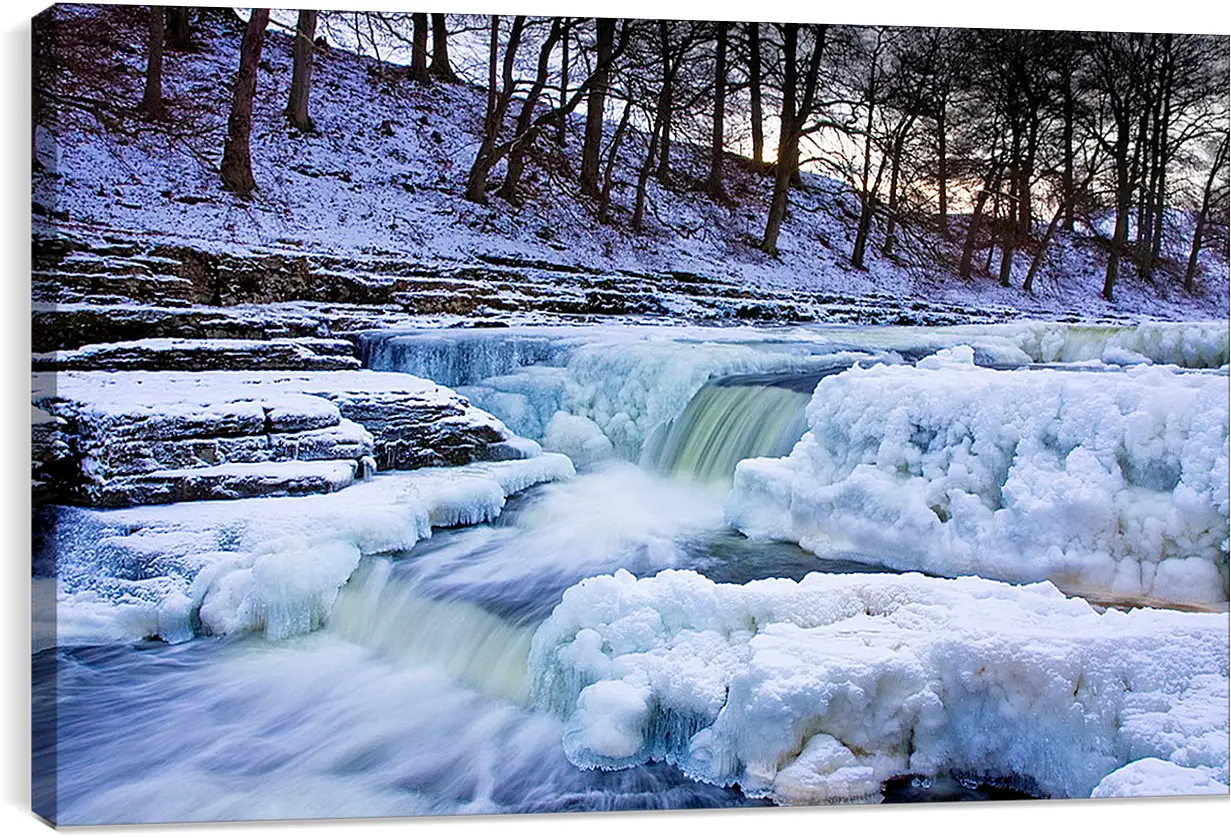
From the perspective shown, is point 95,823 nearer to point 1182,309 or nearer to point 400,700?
point 400,700

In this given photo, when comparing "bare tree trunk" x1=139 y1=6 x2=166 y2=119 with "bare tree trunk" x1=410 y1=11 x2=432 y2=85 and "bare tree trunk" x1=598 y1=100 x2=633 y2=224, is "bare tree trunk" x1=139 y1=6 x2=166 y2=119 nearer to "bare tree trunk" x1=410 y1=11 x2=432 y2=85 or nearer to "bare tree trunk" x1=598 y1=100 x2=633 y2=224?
"bare tree trunk" x1=410 y1=11 x2=432 y2=85

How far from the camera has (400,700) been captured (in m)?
3.69

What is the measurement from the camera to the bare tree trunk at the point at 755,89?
4.00 m

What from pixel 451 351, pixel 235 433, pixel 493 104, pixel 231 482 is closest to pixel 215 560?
pixel 231 482

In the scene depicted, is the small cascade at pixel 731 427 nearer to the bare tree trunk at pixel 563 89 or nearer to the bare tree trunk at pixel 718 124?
the bare tree trunk at pixel 718 124

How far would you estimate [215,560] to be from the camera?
3.69 m

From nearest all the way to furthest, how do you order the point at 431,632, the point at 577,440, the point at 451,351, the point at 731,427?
the point at 431,632 < the point at 451,351 < the point at 577,440 < the point at 731,427

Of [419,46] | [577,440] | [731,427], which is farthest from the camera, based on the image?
[731,427]

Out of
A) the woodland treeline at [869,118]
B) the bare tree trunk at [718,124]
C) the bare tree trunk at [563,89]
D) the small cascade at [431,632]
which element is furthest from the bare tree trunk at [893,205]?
the small cascade at [431,632]

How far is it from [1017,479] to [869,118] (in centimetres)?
126

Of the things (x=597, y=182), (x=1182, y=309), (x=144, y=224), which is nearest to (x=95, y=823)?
(x=144, y=224)

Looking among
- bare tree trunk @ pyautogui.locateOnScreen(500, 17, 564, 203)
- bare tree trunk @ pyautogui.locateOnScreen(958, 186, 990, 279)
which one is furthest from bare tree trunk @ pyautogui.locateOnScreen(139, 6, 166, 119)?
bare tree trunk @ pyautogui.locateOnScreen(958, 186, 990, 279)

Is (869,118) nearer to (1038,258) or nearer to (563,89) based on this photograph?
(1038,258)

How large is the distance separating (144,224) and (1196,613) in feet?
11.2
